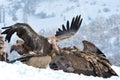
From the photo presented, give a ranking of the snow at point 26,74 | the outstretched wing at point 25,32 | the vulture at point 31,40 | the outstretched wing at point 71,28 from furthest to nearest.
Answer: the outstretched wing at point 71,28
the outstretched wing at point 25,32
the vulture at point 31,40
the snow at point 26,74

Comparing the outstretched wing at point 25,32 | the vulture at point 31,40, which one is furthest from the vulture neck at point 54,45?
the outstretched wing at point 25,32

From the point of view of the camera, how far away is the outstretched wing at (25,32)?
18906 mm

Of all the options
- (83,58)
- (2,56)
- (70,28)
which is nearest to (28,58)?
(83,58)

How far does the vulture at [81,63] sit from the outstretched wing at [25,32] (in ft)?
3.96

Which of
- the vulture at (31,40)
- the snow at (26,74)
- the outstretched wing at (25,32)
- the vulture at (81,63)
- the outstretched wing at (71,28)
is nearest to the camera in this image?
the snow at (26,74)

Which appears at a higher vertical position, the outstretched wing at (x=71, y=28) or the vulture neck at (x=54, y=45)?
A: the outstretched wing at (x=71, y=28)

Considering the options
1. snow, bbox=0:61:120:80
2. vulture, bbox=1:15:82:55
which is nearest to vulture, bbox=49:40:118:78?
vulture, bbox=1:15:82:55

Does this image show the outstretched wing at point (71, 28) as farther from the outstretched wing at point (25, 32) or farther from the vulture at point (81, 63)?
the vulture at point (81, 63)

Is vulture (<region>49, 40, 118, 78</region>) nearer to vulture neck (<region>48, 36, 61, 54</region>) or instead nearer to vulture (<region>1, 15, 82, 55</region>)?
vulture neck (<region>48, 36, 61, 54</region>)

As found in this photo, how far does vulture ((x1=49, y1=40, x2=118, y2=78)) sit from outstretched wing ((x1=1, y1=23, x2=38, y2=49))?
1207 millimetres

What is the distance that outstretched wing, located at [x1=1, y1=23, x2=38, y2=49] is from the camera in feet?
62.0

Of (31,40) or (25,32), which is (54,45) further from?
(25,32)

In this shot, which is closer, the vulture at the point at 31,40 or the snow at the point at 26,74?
the snow at the point at 26,74

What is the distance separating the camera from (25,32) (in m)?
19.1
